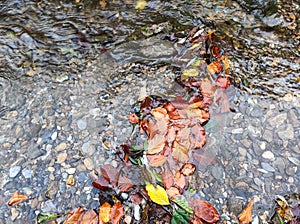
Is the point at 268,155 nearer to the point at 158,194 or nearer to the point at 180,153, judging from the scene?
the point at 180,153

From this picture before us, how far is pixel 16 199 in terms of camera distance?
2.52 m

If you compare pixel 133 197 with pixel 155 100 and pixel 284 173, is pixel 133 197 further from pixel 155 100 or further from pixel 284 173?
pixel 284 173

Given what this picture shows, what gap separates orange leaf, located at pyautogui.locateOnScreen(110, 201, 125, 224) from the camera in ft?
7.83

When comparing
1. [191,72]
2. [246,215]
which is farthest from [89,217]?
[191,72]

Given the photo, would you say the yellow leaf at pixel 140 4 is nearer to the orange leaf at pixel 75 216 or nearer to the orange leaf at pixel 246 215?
the orange leaf at pixel 75 216

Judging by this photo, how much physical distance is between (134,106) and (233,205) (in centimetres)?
110

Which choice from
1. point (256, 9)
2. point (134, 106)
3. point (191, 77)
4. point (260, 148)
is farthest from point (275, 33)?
point (134, 106)

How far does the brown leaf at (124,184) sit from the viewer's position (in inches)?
97.9

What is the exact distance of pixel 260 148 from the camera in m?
2.66

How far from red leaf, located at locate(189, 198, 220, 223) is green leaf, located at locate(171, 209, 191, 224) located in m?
0.07

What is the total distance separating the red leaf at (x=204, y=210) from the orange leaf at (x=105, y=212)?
573mm

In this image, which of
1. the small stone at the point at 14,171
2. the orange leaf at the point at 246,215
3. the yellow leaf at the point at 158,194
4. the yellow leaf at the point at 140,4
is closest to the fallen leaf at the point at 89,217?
the yellow leaf at the point at 158,194

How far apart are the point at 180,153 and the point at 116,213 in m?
0.63

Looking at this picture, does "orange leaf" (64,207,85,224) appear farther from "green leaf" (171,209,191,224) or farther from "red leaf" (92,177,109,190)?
"green leaf" (171,209,191,224)
